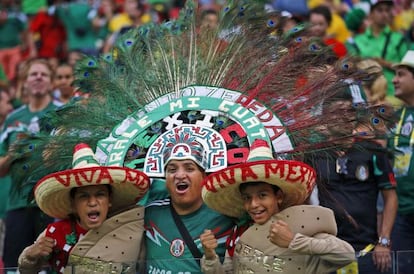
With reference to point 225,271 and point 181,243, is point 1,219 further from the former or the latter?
point 225,271

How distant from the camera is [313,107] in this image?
28.5ft

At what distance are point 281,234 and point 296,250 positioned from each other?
0.17 m

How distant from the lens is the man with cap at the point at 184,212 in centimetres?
828

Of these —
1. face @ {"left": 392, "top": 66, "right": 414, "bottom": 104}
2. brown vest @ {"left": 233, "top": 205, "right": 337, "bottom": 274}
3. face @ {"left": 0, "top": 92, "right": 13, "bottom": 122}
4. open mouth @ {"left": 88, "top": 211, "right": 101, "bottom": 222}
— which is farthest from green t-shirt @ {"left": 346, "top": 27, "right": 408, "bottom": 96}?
brown vest @ {"left": 233, "top": 205, "right": 337, "bottom": 274}

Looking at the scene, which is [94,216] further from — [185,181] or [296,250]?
[296,250]

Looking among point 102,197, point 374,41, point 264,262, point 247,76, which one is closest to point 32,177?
point 102,197

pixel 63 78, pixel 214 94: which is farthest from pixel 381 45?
pixel 214 94

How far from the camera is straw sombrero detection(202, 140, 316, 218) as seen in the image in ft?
24.9

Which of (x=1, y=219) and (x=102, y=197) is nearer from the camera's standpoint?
(x=102, y=197)

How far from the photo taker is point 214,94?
348 inches

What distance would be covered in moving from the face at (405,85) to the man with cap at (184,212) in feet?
8.81

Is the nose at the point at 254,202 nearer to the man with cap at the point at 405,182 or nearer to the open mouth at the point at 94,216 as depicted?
the open mouth at the point at 94,216

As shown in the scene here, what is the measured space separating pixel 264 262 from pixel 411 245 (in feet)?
9.57

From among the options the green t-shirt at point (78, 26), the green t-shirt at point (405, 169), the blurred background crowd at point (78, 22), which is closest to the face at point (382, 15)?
the blurred background crowd at point (78, 22)
